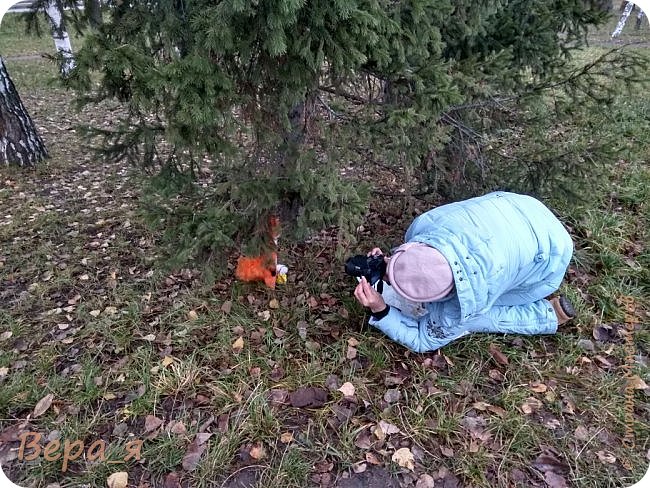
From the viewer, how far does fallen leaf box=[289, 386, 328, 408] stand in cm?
274

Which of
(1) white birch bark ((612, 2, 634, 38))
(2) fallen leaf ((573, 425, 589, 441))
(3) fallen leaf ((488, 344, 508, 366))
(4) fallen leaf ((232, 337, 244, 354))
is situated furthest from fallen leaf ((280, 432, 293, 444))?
(1) white birch bark ((612, 2, 634, 38))

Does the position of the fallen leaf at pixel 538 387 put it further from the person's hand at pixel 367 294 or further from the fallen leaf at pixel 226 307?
the fallen leaf at pixel 226 307

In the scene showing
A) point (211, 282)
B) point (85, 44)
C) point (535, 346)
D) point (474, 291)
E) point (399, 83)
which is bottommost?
point (535, 346)

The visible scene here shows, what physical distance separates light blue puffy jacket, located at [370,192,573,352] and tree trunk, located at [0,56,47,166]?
4.82 m

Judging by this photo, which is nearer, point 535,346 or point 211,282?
point 211,282

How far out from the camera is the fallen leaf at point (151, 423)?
8.53 ft

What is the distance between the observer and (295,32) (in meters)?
2.29

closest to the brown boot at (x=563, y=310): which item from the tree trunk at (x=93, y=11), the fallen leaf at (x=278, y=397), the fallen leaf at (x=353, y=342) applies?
the fallen leaf at (x=353, y=342)

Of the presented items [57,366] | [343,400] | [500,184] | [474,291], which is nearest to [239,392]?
[343,400]

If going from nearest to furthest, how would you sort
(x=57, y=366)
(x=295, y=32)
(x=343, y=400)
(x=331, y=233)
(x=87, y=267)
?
1. (x=295, y=32)
2. (x=343, y=400)
3. (x=57, y=366)
4. (x=87, y=267)
5. (x=331, y=233)

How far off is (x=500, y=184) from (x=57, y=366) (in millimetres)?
3512

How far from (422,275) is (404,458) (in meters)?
0.98

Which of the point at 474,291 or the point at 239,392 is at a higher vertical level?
the point at 474,291

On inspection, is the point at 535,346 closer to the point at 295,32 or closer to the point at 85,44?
the point at 295,32
